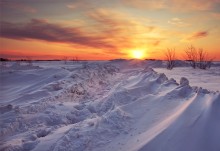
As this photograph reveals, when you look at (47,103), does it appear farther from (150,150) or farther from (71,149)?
(150,150)

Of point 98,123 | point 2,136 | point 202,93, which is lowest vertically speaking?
point 2,136

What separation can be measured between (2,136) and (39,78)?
6116 mm

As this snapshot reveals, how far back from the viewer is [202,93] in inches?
183

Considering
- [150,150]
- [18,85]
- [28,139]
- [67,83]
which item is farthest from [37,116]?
[18,85]

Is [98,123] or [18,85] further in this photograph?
[18,85]

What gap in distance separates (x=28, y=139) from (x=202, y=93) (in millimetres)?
2999

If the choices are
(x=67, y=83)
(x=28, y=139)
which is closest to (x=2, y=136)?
(x=28, y=139)

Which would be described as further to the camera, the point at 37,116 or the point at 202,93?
the point at 37,116

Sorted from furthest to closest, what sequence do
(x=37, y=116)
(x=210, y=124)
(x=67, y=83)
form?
(x=67, y=83), (x=37, y=116), (x=210, y=124)

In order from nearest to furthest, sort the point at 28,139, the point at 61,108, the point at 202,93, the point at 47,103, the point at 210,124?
the point at 210,124 → the point at 28,139 → the point at 202,93 → the point at 61,108 → the point at 47,103

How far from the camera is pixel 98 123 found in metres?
4.20

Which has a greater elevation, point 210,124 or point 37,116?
point 210,124

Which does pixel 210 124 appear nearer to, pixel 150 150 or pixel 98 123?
pixel 150 150

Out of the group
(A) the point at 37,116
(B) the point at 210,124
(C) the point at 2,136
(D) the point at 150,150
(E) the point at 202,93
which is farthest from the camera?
(A) the point at 37,116
